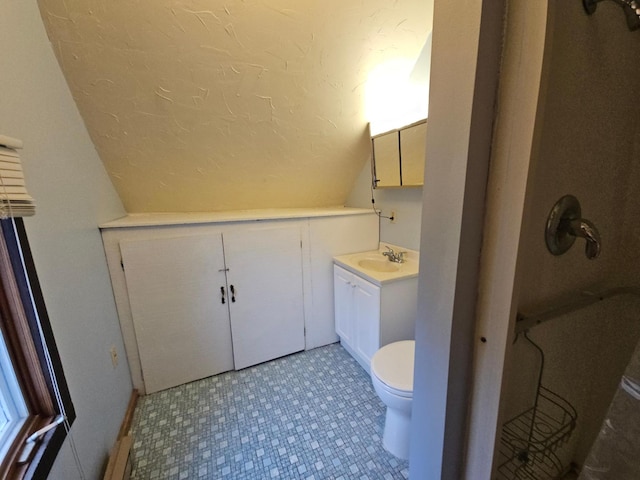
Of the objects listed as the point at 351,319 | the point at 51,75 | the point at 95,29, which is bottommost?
the point at 351,319

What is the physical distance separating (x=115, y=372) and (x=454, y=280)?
6.26 feet

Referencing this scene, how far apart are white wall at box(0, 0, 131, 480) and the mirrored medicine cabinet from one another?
6.17 ft

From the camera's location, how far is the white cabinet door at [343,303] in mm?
2145

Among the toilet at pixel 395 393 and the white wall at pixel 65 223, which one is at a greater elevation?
the white wall at pixel 65 223

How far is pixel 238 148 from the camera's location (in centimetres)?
192

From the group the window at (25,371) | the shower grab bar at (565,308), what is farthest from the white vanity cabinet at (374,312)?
the window at (25,371)

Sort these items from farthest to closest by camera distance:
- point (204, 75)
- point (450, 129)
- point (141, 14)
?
point (204, 75) < point (141, 14) < point (450, 129)

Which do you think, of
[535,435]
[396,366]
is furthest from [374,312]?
[535,435]

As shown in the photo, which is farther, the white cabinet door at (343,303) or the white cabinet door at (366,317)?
the white cabinet door at (343,303)

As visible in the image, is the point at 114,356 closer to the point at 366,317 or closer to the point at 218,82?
the point at 366,317

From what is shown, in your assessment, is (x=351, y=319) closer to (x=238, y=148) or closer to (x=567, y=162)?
(x=238, y=148)

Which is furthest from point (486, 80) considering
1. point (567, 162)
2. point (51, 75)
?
point (51, 75)

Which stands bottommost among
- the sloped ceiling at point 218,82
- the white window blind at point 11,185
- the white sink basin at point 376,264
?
the white sink basin at point 376,264

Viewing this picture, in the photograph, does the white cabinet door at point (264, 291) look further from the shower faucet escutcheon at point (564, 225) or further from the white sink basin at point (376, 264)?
the shower faucet escutcheon at point (564, 225)
